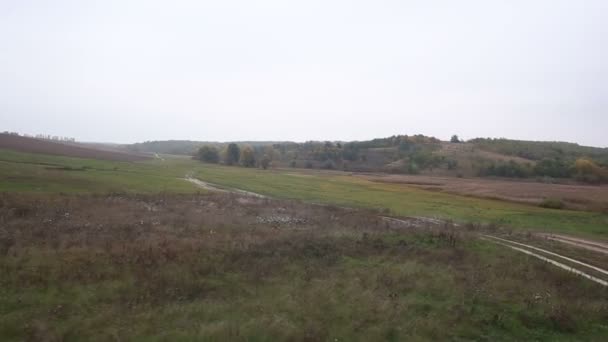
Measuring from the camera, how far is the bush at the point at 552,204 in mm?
52250

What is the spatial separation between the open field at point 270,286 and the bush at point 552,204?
123ft

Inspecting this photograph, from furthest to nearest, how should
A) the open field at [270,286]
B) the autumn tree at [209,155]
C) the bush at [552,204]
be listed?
the autumn tree at [209,155] → the bush at [552,204] → the open field at [270,286]

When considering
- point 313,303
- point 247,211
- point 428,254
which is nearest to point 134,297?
point 313,303

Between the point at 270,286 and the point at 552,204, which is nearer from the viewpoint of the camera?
the point at 270,286

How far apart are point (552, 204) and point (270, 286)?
5192 centimetres

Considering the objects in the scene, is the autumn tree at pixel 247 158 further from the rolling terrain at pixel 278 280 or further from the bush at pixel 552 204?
the rolling terrain at pixel 278 280

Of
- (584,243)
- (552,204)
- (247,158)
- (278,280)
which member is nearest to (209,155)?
(247,158)

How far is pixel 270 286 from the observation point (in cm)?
1429

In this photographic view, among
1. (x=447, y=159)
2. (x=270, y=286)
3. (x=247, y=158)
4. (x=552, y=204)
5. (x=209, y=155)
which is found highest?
(x=447, y=159)

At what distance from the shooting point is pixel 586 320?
12453 mm

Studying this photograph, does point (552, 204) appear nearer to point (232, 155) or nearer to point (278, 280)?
point (278, 280)

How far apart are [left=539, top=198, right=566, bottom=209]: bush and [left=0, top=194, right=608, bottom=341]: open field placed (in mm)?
37568

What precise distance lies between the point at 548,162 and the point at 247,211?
104 m

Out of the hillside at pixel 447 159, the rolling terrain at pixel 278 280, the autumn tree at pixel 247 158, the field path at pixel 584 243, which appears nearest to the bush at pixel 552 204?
the field path at pixel 584 243
